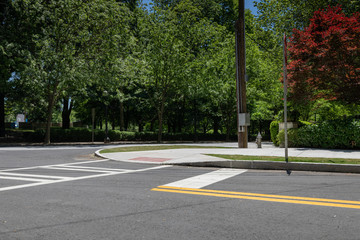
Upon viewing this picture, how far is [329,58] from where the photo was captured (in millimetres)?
13969

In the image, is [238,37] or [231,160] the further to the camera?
[238,37]

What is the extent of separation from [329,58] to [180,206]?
38.6 feet

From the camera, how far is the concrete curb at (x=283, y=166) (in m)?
8.50

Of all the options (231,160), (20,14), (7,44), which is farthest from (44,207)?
(20,14)

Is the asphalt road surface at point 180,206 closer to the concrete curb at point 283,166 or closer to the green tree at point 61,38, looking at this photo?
the concrete curb at point 283,166

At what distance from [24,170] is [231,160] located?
6.08 metres

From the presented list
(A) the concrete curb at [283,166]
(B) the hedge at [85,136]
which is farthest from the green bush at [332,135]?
(B) the hedge at [85,136]

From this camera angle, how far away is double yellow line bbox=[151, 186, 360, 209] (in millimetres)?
5067

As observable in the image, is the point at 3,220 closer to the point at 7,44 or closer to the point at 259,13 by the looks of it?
the point at 7,44

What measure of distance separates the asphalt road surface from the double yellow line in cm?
1

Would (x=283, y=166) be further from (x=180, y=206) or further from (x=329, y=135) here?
(x=329, y=135)

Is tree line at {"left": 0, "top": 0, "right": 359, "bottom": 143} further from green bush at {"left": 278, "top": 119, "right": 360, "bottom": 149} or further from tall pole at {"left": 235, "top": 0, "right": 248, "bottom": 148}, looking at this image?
tall pole at {"left": 235, "top": 0, "right": 248, "bottom": 148}

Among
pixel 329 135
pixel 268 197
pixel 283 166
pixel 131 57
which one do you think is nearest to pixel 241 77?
pixel 329 135

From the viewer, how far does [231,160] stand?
9.88 meters
